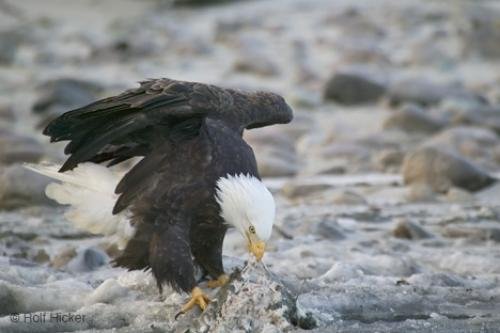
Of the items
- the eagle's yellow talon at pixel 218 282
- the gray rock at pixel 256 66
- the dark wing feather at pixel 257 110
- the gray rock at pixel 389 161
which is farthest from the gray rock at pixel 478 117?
the eagle's yellow talon at pixel 218 282

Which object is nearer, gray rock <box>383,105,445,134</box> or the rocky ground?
the rocky ground

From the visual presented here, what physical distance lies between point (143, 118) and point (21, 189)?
2.10 meters

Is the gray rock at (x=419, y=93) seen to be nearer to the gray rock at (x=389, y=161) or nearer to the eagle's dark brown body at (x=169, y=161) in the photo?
the gray rock at (x=389, y=161)

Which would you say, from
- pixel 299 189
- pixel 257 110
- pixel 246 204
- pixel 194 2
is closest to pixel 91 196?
pixel 257 110

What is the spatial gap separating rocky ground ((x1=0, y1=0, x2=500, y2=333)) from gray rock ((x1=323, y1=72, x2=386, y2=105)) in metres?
0.02

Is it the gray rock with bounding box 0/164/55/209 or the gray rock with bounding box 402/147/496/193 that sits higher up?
the gray rock with bounding box 0/164/55/209

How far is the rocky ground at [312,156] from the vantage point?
4.46m

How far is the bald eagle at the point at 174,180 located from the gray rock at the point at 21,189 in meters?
1.57

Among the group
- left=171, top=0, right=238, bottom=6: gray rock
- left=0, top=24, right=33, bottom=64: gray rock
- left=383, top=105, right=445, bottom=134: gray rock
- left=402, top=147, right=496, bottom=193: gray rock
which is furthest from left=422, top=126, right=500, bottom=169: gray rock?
left=171, top=0, right=238, bottom=6: gray rock

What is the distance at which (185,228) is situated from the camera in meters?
4.65

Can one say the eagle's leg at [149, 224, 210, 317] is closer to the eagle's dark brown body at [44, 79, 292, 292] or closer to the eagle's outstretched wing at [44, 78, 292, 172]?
the eagle's dark brown body at [44, 79, 292, 292]

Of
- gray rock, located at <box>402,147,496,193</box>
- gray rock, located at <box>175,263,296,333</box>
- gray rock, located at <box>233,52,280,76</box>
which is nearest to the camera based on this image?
gray rock, located at <box>175,263,296,333</box>

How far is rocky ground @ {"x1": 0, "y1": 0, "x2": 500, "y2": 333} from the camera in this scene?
175 inches

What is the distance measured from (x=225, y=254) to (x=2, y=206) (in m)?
1.51
